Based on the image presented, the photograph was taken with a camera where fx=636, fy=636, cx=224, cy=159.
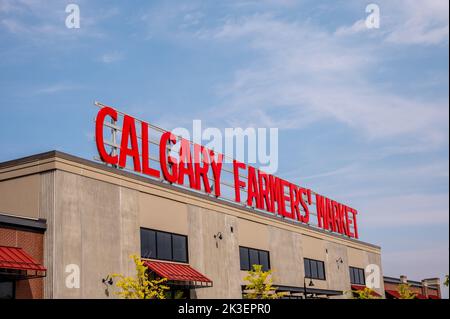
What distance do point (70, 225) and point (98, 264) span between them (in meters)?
2.96

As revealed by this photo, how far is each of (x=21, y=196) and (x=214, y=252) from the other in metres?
16.3

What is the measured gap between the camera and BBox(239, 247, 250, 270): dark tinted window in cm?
5078

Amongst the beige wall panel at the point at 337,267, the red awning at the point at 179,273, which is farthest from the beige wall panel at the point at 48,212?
the beige wall panel at the point at 337,267

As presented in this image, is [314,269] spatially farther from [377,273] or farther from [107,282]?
[107,282]

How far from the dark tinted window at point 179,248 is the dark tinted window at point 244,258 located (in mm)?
7800

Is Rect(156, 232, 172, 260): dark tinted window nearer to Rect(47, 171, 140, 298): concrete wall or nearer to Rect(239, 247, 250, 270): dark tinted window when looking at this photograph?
Rect(47, 171, 140, 298): concrete wall

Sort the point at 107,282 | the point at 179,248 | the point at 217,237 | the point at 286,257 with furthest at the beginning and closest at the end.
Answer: the point at 286,257
the point at 217,237
the point at 179,248
the point at 107,282

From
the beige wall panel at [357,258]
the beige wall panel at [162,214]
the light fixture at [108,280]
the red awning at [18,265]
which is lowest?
the light fixture at [108,280]

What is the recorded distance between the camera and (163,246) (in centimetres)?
4212

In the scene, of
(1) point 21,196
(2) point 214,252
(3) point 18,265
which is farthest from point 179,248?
(3) point 18,265

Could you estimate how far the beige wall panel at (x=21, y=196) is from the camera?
35250 mm

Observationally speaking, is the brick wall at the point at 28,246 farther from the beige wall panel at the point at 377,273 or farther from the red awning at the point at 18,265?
the beige wall panel at the point at 377,273

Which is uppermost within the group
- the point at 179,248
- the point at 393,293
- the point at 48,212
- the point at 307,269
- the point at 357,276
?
the point at 48,212

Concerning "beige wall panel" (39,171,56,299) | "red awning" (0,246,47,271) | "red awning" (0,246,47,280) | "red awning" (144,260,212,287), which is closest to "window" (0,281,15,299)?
"red awning" (0,246,47,280)
